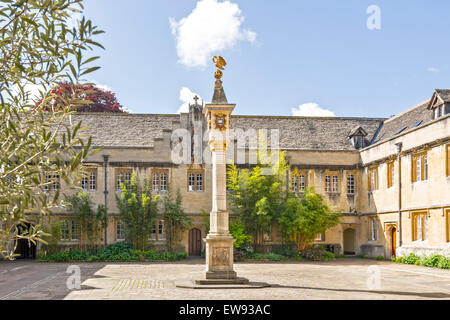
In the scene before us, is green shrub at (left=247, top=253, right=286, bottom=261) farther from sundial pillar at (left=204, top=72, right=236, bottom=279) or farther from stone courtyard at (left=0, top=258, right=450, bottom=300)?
sundial pillar at (left=204, top=72, right=236, bottom=279)

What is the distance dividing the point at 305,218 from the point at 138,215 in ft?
30.5

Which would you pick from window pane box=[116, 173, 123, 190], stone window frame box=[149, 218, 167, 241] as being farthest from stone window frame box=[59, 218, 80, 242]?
stone window frame box=[149, 218, 167, 241]

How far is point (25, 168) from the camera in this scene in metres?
4.02

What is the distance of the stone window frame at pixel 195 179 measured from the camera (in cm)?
3042

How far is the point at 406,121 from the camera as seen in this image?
29.4 metres

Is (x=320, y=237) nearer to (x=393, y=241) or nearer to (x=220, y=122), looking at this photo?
(x=393, y=241)

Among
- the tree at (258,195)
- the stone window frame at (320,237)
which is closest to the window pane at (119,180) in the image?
the tree at (258,195)

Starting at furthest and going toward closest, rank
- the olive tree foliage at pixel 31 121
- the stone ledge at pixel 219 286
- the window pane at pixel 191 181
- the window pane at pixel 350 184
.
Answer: the window pane at pixel 350 184 → the window pane at pixel 191 181 → the stone ledge at pixel 219 286 → the olive tree foliage at pixel 31 121

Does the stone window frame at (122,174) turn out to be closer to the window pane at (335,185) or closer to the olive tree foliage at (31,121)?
the window pane at (335,185)

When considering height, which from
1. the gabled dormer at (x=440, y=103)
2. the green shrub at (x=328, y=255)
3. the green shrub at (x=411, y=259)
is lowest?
the green shrub at (x=328, y=255)

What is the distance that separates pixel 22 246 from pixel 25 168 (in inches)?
1149

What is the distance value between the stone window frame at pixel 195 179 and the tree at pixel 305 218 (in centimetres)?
535

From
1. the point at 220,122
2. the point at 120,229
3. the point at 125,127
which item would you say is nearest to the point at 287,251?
the point at 120,229
